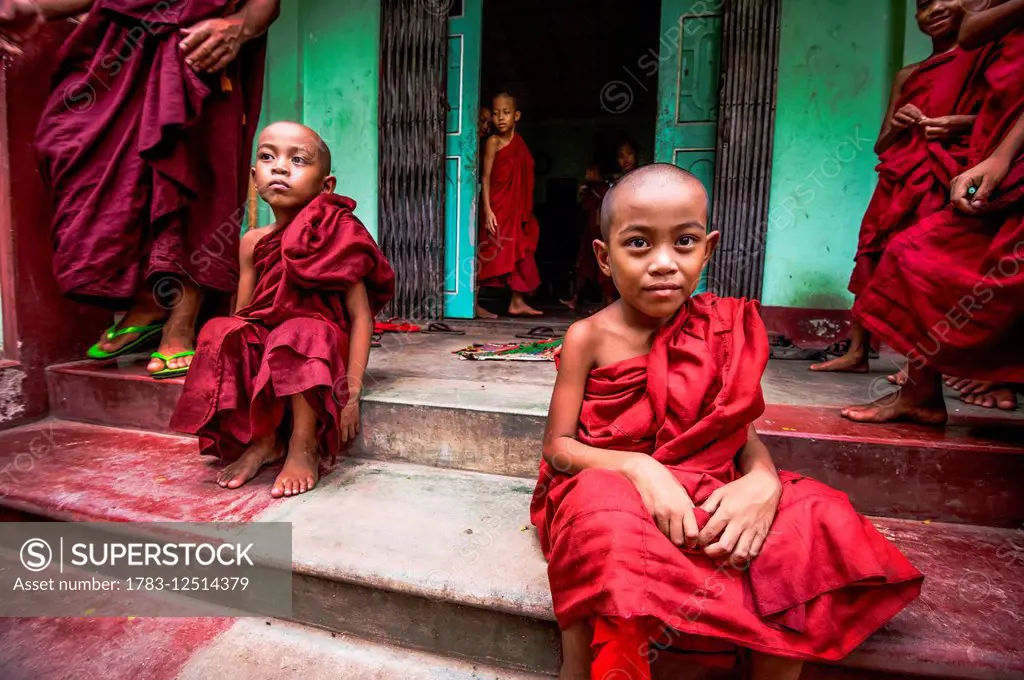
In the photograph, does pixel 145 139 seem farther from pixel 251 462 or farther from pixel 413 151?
pixel 413 151

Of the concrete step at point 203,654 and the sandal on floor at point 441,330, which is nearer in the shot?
the concrete step at point 203,654

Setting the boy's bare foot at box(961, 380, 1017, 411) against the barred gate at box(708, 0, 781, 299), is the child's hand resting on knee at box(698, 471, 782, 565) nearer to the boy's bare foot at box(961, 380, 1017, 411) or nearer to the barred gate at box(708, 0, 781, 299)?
the boy's bare foot at box(961, 380, 1017, 411)

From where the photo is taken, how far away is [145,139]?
2.26 metres

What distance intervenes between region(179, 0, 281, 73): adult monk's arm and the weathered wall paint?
11.6 ft

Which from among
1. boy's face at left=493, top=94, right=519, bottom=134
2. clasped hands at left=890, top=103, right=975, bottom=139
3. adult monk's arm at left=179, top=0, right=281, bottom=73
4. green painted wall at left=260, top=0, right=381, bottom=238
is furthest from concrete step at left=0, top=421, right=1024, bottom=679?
boy's face at left=493, top=94, right=519, bottom=134

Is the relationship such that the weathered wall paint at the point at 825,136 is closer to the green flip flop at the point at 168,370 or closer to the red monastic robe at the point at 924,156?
the red monastic robe at the point at 924,156

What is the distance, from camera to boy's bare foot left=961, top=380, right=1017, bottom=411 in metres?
2.10

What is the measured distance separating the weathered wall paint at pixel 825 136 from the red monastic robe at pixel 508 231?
232cm

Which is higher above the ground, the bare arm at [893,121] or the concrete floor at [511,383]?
the bare arm at [893,121]

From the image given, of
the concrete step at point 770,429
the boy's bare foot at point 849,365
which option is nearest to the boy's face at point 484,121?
the concrete step at point 770,429

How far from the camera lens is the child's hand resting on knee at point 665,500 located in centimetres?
103

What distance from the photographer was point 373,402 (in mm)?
2092

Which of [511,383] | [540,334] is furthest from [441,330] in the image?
[511,383]

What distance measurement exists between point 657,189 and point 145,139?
2.20 meters
